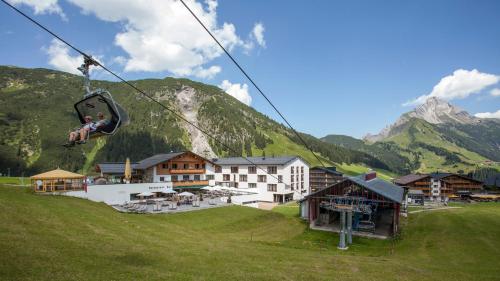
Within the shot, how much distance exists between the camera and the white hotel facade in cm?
7531

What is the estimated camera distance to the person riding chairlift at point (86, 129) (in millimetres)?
9883

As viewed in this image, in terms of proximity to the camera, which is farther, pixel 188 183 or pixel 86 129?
pixel 188 183

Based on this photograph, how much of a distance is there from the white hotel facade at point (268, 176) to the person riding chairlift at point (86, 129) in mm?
60066

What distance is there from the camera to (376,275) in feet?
55.8

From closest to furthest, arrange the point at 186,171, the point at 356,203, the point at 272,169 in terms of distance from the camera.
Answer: the point at 356,203 → the point at 186,171 → the point at 272,169

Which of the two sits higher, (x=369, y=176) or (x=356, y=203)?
(x=369, y=176)

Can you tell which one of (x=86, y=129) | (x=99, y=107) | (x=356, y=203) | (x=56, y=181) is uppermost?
(x=99, y=107)

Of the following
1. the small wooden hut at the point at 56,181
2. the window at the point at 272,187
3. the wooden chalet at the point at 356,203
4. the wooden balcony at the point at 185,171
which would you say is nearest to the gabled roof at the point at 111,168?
the wooden balcony at the point at 185,171

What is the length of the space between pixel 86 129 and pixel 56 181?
3586 centimetres

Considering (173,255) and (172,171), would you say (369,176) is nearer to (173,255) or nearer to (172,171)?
(172,171)

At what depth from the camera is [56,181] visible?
39.4 meters

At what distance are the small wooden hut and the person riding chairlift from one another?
32.9 metres

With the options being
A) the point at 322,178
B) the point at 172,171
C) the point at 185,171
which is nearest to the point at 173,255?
the point at 172,171

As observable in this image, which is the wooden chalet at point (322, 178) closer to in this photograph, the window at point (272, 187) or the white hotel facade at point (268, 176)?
the white hotel facade at point (268, 176)
